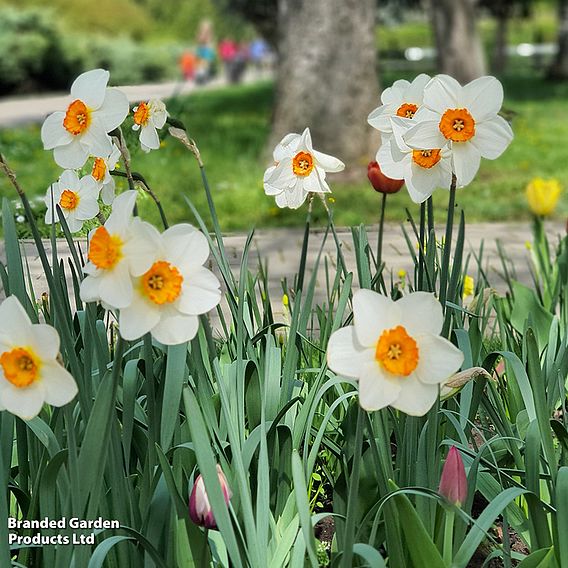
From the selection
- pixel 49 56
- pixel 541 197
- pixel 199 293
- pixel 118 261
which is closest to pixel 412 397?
pixel 199 293

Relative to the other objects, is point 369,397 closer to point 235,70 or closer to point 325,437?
point 325,437

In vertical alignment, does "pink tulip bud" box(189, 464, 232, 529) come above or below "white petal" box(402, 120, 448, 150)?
below

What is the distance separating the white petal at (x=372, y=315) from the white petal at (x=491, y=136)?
524 millimetres

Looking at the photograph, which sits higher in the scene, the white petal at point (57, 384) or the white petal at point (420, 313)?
the white petal at point (420, 313)

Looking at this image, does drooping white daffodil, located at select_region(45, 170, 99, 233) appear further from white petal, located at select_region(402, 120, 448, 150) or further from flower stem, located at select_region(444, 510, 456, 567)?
flower stem, located at select_region(444, 510, 456, 567)

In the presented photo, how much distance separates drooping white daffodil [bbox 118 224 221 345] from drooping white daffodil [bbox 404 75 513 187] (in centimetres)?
53

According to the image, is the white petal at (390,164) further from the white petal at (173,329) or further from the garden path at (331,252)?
the garden path at (331,252)

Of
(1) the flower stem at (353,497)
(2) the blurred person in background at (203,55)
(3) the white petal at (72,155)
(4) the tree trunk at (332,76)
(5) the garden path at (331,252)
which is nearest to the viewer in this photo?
(1) the flower stem at (353,497)

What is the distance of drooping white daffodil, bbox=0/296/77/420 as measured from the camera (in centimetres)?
135

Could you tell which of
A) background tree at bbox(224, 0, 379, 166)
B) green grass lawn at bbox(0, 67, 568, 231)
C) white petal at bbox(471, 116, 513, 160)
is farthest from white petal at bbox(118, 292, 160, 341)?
background tree at bbox(224, 0, 379, 166)

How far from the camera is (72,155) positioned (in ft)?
6.10

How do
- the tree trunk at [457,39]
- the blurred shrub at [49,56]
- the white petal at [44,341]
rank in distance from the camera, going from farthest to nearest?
the blurred shrub at [49,56] < the tree trunk at [457,39] < the white petal at [44,341]

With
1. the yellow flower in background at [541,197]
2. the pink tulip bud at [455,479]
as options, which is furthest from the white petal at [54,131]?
the yellow flower in background at [541,197]

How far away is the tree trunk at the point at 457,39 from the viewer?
1412 centimetres
